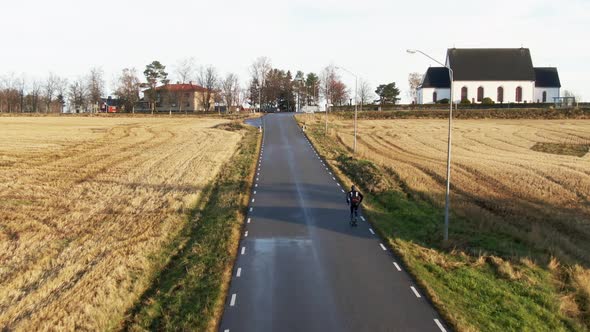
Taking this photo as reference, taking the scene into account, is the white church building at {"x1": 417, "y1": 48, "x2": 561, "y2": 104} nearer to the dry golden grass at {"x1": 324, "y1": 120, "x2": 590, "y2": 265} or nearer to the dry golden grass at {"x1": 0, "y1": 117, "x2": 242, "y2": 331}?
the dry golden grass at {"x1": 324, "y1": 120, "x2": 590, "y2": 265}

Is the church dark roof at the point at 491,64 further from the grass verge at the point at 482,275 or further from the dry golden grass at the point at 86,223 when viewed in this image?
the grass verge at the point at 482,275

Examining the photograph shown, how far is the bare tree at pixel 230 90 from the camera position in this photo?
478 ft

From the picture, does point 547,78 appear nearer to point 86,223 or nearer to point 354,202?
point 354,202

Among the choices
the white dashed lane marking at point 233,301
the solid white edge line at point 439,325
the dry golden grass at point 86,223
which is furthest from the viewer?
the white dashed lane marking at point 233,301

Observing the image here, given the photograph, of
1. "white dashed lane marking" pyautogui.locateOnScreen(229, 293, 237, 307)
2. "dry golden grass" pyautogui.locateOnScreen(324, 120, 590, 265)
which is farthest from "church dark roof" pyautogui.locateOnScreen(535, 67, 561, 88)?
"white dashed lane marking" pyautogui.locateOnScreen(229, 293, 237, 307)

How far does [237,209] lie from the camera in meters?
25.8

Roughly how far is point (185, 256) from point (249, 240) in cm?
300

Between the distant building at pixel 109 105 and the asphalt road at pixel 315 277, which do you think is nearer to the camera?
the asphalt road at pixel 315 277

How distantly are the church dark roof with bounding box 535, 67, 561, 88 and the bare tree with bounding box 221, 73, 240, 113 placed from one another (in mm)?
71102

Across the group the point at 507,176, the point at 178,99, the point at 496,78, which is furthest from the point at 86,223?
the point at 178,99

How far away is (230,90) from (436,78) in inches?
2327

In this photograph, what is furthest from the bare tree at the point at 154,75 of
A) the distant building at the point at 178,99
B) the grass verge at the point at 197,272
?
the grass verge at the point at 197,272

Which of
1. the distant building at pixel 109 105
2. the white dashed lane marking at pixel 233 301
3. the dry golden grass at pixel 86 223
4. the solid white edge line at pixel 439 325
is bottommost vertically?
the solid white edge line at pixel 439 325

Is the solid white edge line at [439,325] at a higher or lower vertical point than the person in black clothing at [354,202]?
lower
